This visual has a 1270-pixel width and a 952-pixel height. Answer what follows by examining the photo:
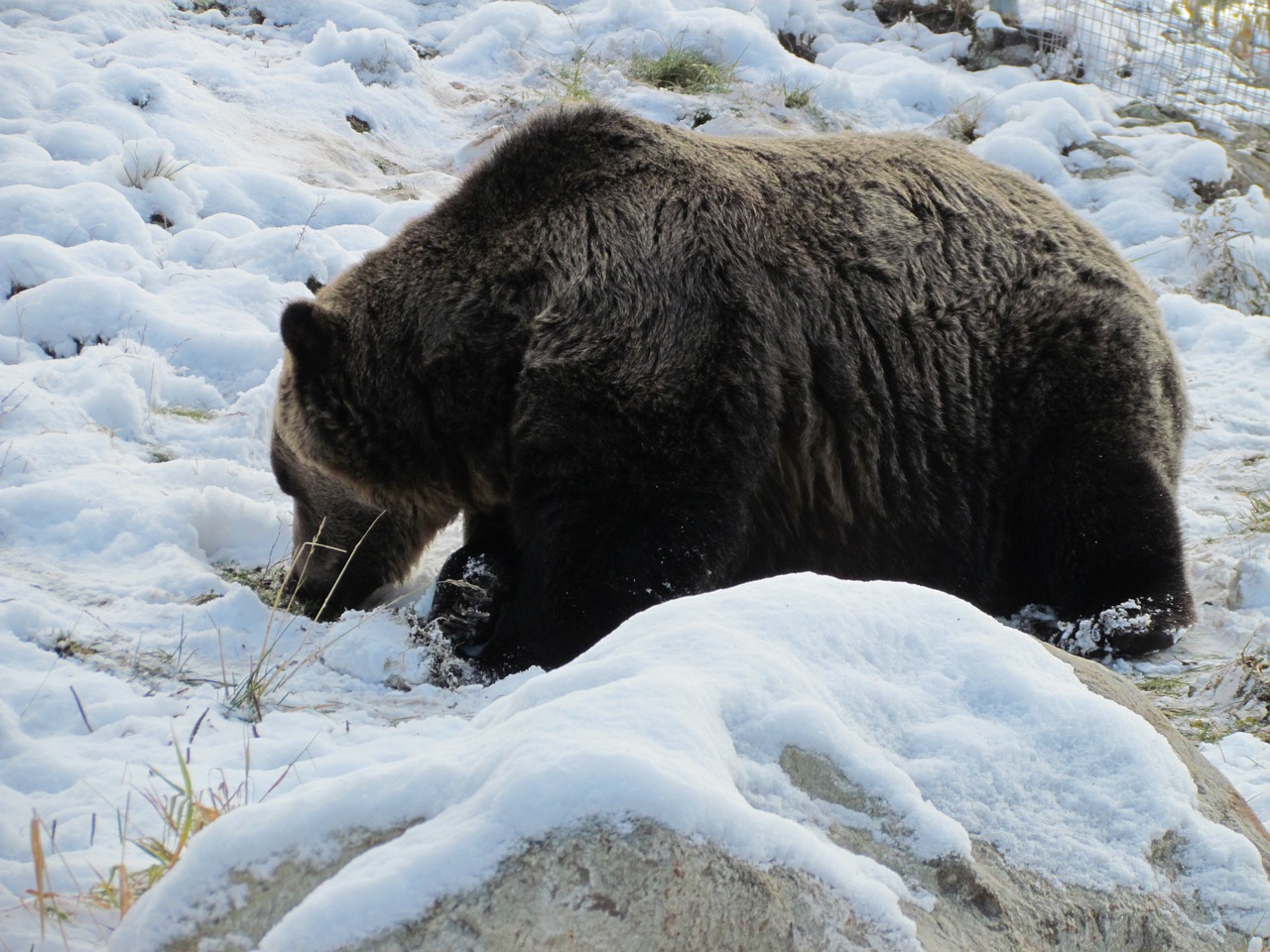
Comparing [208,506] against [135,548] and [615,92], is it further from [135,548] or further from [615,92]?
[615,92]

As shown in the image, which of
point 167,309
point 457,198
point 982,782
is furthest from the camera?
point 167,309

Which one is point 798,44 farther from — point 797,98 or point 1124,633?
point 1124,633

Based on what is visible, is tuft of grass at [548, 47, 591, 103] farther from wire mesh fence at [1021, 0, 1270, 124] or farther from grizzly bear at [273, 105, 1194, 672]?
wire mesh fence at [1021, 0, 1270, 124]

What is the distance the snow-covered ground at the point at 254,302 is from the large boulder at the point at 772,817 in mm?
267

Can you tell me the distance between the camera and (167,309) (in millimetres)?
5980

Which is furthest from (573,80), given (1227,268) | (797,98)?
(1227,268)

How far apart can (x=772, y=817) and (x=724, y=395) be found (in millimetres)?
2452

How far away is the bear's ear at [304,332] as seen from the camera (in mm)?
4301

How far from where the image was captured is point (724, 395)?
4.06 m

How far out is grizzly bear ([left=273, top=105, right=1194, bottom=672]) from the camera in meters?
4.00

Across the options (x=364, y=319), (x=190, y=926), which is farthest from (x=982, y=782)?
(x=364, y=319)

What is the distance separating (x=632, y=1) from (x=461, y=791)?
9.77 meters

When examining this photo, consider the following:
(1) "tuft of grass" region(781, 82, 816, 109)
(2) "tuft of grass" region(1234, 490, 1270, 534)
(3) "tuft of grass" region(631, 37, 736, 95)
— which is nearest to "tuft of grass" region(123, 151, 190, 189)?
(3) "tuft of grass" region(631, 37, 736, 95)

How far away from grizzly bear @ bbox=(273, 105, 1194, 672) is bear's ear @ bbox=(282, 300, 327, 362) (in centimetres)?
1
